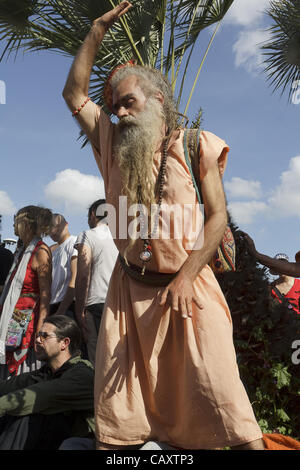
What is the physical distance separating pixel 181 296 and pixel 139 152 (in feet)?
2.03

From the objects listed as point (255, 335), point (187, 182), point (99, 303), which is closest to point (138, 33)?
point (99, 303)

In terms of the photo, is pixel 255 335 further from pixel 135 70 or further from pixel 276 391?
pixel 135 70

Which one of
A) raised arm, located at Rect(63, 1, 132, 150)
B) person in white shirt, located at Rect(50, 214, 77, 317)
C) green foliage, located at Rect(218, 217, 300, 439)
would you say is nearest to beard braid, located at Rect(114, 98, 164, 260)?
raised arm, located at Rect(63, 1, 132, 150)

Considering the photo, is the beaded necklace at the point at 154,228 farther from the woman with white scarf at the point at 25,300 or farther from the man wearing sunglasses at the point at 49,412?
the woman with white scarf at the point at 25,300

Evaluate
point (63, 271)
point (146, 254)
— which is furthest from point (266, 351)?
point (63, 271)

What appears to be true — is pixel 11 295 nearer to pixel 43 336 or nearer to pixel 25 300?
pixel 25 300

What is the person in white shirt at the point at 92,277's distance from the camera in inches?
158

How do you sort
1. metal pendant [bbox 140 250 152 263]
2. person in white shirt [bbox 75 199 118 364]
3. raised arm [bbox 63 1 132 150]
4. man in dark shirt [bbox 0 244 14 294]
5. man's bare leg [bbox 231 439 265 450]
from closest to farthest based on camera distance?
1. man's bare leg [bbox 231 439 265 450]
2. metal pendant [bbox 140 250 152 263]
3. raised arm [bbox 63 1 132 150]
4. person in white shirt [bbox 75 199 118 364]
5. man in dark shirt [bbox 0 244 14 294]

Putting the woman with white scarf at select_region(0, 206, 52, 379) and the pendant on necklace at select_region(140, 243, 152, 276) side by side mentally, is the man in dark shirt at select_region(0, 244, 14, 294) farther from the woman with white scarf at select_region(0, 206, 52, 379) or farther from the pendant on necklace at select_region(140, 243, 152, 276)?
the pendant on necklace at select_region(140, 243, 152, 276)

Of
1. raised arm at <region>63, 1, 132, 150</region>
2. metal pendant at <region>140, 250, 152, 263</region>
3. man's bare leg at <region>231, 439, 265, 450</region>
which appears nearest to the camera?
man's bare leg at <region>231, 439, 265, 450</region>

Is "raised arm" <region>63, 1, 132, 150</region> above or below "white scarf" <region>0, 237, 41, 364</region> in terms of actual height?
above

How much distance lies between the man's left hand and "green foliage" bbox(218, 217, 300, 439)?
1574 millimetres

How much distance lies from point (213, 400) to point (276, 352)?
1.66m

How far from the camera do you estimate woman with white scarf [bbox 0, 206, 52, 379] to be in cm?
366
